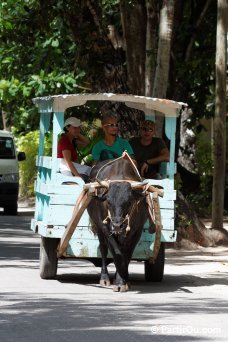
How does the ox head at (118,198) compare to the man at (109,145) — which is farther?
the man at (109,145)

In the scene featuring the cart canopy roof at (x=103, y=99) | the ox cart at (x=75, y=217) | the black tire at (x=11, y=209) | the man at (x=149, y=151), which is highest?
the cart canopy roof at (x=103, y=99)

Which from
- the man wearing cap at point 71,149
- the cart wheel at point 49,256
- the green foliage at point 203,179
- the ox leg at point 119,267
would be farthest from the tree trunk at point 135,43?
the ox leg at point 119,267

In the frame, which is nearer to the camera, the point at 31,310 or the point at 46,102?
the point at 31,310

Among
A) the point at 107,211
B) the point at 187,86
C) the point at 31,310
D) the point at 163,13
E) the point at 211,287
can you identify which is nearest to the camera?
the point at 31,310

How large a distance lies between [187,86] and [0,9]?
475cm

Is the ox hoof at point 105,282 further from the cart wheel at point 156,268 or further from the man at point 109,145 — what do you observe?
the man at point 109,145

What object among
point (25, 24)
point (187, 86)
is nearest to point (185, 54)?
point (187, 86)

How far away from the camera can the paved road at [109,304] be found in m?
10.5

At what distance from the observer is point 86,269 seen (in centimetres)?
1712

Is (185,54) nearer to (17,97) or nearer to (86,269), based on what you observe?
(17,97)

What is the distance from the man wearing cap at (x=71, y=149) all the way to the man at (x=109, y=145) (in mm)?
234

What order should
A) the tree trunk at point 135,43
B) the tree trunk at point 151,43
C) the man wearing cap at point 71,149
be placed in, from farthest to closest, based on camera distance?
the tree trunk at point 135,43, the tree trunk at point 151,43, the man wearing cap at point 71,149

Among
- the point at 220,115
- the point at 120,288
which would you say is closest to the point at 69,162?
the point at 120,288

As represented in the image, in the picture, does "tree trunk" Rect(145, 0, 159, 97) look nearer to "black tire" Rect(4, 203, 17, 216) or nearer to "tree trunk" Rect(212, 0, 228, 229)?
"tree trunk" Rect(212, 0, 228, 229)
